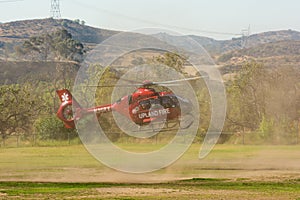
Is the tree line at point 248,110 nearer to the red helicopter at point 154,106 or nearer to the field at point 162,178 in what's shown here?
the field at point 162,178

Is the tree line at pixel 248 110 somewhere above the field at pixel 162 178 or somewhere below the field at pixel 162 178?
above

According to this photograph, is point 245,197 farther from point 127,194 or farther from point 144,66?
point 144,66

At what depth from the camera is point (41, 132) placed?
76188 millimetres

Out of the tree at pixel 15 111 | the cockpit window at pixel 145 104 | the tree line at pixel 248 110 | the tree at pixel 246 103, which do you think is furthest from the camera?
the tree at pixel 15 111

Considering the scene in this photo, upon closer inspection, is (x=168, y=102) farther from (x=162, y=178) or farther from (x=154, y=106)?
(x=162, y=178)

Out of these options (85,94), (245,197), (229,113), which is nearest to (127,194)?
(245,197)

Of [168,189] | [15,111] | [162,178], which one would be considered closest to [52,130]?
[15,111]

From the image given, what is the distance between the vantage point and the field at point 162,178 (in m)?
30.8

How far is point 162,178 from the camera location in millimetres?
40000

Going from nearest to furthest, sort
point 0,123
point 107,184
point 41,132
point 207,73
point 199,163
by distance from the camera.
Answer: point 107,184 < point 207,73 < point 199,163 < point 41,132 < point 0,123

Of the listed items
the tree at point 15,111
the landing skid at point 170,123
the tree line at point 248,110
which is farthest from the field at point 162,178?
the tree at point 15,111

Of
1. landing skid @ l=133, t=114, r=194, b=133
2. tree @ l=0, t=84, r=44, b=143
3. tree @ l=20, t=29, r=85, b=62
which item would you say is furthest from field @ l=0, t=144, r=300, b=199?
tree @ l=20, t=29, r=85, b=62

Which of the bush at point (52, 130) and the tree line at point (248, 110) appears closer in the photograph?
the bush at point (52, 130)

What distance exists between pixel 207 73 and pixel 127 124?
5.63 m
